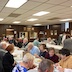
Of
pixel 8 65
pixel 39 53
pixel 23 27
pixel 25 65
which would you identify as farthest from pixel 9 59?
pixel 23 27

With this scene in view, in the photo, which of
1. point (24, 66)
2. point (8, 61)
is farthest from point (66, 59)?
point (8, 61)

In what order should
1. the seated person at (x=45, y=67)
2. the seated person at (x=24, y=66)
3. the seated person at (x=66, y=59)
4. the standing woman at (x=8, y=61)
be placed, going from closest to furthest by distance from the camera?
the seated person at (x=45, y=67) < the seated person at (x=24, y=66) < the seated person at (x=66, y=59) < the standing woman at (x=8, y=61)

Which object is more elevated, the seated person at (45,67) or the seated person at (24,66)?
the seated person at (45,67)

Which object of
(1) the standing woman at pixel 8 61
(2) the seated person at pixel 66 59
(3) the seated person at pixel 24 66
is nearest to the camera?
(3) the seated person at pixel 24 66

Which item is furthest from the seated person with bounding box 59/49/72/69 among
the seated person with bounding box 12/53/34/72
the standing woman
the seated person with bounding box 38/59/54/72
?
the standing woman

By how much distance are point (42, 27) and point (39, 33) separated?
812 millimetres

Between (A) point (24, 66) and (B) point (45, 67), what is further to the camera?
(A) point (24, 66)

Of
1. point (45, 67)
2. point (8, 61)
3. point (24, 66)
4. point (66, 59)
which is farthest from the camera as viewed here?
point (8, 61)

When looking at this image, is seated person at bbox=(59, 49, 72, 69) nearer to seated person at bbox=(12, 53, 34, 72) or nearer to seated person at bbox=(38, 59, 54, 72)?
seated person at bbox=(12, 53, 34, 72)

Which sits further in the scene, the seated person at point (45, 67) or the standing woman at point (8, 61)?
the standing woman at point (8, 61)

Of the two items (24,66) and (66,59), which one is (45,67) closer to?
(24,66)

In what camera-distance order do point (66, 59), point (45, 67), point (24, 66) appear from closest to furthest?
point (45, 67) → point (24, 66) → point (66, 59)

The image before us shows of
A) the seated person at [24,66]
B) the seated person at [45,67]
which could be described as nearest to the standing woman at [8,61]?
the seated person at [24,66]

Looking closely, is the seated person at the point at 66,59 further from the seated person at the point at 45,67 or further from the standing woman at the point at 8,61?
the standing woman at the point at 8,61
